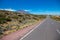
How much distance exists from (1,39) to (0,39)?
0.27 feet

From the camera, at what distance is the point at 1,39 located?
14500 mm

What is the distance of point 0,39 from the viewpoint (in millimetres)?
14500
